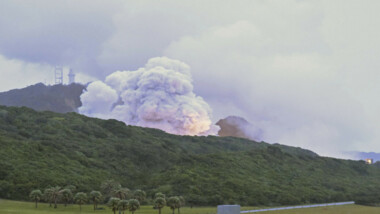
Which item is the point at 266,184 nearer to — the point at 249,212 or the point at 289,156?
the point at 249,212

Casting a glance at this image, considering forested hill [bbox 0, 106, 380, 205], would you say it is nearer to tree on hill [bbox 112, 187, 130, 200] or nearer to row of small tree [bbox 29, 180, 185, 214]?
row of small tree [bbox 29, 180, 185, 214]

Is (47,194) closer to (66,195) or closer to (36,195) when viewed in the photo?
(36,195)

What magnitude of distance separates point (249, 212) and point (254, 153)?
92.3m

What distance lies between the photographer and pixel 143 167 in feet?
507

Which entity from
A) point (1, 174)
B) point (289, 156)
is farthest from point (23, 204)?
point (289, 156)

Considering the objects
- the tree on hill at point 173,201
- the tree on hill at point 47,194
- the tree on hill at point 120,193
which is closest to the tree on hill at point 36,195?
the tree on hill at point 47,194

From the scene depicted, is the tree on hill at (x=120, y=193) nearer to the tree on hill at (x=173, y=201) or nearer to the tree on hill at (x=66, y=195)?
the tree on hill at (x=66, y=195)

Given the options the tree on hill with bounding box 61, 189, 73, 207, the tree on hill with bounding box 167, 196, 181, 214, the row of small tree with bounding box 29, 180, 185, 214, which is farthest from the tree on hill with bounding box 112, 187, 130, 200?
the tree on hill with bounding box 167, 196, 181, 214

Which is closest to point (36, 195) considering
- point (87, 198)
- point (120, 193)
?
point (87, 198)

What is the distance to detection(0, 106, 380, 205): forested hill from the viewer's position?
11529 centimetres

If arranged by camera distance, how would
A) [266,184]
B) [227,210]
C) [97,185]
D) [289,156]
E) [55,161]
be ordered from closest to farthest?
[227,210] < [97,185] < [55,161] < [266,184] < [289,156]

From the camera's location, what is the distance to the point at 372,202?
409 feet

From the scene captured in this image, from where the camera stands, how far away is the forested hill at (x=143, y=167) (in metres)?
115

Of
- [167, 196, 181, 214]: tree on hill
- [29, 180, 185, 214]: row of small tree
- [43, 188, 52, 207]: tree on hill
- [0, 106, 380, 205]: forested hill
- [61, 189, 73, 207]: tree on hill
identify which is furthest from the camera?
[0, 106, 380, 205]: forested hill
